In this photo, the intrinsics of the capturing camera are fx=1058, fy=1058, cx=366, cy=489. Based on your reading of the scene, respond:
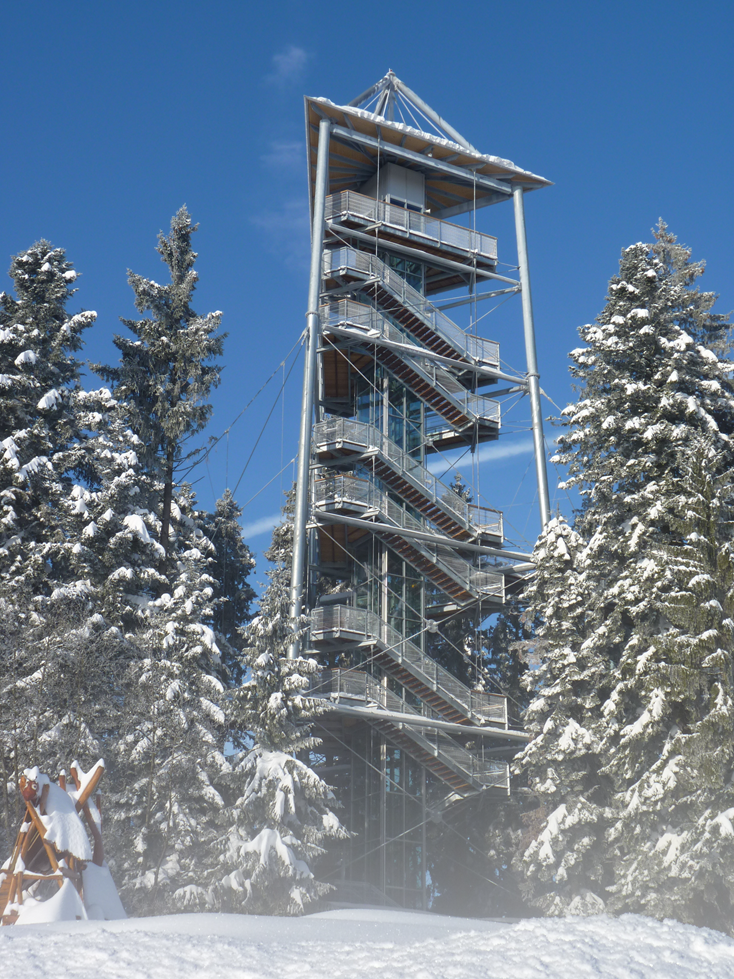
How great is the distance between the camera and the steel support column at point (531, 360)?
33.3 metres

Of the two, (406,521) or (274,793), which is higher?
(406,521)

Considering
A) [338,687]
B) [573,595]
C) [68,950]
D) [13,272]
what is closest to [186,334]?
[13,272]

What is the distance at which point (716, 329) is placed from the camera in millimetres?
30516

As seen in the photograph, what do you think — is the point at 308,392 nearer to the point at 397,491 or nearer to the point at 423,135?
the point at 397,491

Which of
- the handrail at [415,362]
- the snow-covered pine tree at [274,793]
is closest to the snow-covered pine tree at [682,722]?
the snow-covered pine tree at [274,793]

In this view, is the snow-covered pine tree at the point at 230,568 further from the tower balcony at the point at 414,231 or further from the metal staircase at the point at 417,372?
the tower balcony at the point at 414,231

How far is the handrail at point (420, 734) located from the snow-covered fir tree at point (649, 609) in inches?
126

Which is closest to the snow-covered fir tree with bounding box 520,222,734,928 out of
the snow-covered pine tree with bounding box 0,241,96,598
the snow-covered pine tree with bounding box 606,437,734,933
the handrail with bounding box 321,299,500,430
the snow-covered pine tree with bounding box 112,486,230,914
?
the snow-covered pine tree with bounding box 606,437,734,933

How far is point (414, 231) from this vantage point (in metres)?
35.5

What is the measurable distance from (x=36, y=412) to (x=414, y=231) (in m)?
14.1

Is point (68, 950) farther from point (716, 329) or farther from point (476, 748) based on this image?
point (716, 329)

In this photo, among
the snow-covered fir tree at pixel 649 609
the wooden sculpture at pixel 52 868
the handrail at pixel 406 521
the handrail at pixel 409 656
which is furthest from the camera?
the handrail at pixel 406 521

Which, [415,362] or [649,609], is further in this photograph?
[415,362]

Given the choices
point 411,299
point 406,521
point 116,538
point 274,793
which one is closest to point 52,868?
point 274,793
